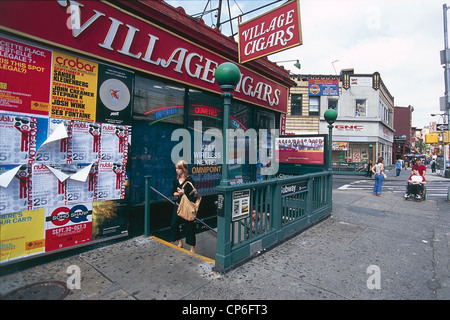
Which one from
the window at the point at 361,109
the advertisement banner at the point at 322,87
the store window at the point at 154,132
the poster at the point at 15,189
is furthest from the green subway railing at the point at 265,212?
the window at the point at 361,109

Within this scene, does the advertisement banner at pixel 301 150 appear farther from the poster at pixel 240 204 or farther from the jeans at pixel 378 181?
the jeans at pixel 378 181

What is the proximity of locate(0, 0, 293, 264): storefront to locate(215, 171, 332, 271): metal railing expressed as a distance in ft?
7.01

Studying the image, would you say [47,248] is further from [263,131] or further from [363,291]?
[263,131]

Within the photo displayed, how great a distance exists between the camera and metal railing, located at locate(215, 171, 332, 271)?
374cm

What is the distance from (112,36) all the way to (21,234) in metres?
3.47

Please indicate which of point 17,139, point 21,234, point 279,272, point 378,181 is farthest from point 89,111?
point 378,181

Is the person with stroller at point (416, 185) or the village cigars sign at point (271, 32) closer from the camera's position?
the village cigars sign at point (271, 32)

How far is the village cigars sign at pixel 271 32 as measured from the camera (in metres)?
5.04

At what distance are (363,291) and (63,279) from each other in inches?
158

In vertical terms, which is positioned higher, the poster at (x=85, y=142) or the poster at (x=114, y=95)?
the poster at (x=114, y=95)

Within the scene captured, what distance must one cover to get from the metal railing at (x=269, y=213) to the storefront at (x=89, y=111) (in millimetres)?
2137

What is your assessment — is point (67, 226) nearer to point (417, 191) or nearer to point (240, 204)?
point (240, 204)

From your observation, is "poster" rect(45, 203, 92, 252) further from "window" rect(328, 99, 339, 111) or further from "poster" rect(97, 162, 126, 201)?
"window" rect(328, 99, 339, 111)

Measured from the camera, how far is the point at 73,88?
3.97 meters
